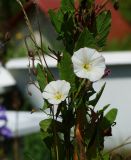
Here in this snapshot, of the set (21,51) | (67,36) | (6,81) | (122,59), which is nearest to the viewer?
(67,36)

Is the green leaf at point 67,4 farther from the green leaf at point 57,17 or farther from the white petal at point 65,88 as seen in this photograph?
the white petal at point 65,88

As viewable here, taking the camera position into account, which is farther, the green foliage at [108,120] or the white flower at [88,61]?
the green foliage at [108,120]

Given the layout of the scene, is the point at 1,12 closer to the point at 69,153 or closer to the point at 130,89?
the point at 130,89

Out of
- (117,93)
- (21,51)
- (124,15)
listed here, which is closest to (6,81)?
(117,93)

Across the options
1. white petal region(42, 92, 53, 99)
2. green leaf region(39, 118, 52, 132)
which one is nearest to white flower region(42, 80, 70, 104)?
white petal region(42, 92, 53, 99)

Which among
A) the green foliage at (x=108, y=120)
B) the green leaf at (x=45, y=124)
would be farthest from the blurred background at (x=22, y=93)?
the green foliage at (x=108, y=120)

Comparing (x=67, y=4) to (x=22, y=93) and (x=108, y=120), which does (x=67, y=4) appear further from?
(x=22, y=93)
